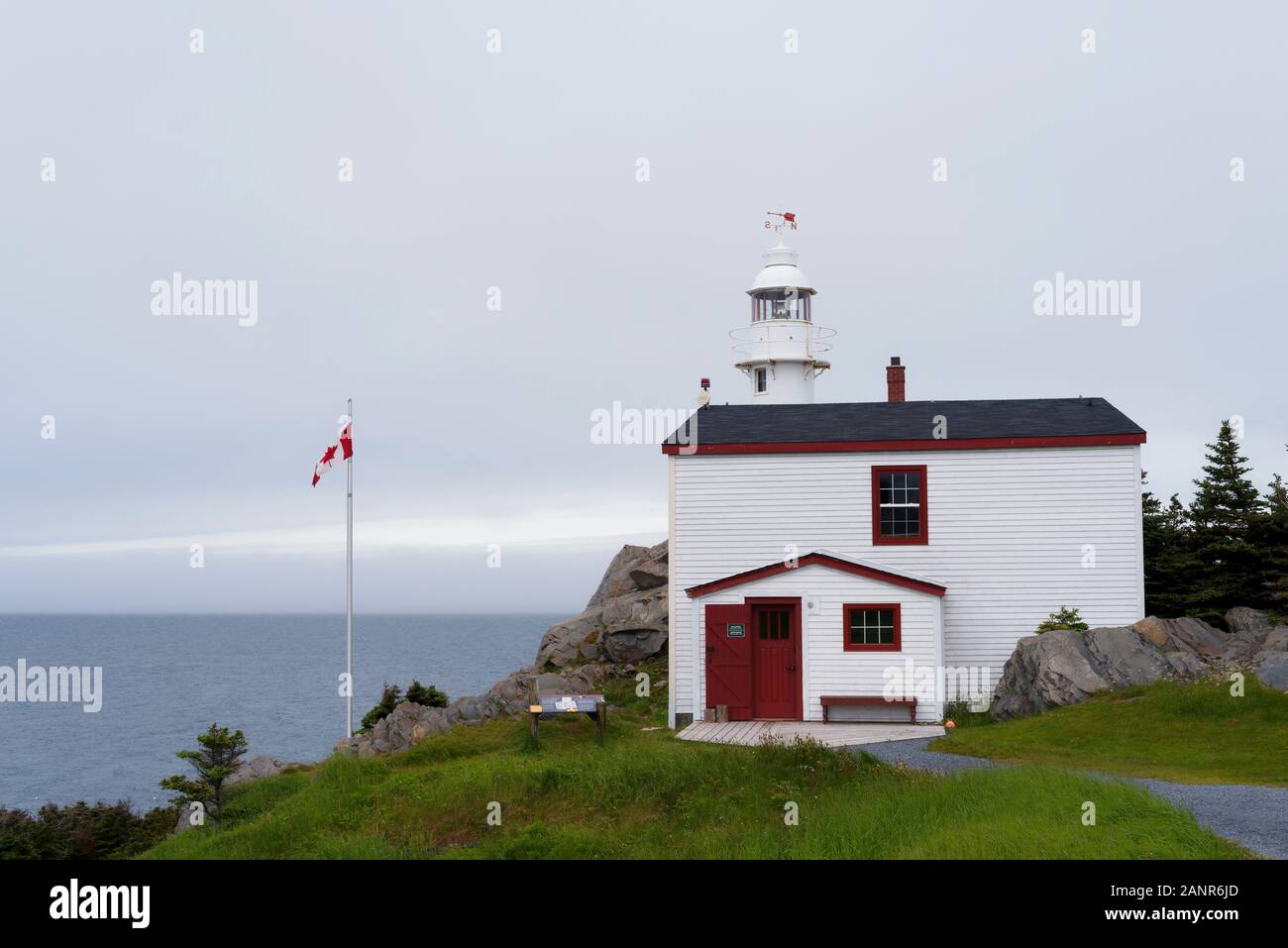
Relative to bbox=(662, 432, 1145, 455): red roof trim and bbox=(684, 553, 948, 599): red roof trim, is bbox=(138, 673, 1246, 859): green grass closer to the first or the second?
bbox=(684, 553, 948, 599): red roof trim

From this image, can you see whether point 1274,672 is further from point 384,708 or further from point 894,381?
point 384,708

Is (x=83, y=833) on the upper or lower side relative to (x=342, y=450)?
lower

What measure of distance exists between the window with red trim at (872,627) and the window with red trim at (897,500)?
202 cm

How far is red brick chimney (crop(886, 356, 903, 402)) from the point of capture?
30.2 meters

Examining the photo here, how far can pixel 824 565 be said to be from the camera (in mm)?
23812

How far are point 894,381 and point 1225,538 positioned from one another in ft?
30.6

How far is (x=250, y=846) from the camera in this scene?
15.4m

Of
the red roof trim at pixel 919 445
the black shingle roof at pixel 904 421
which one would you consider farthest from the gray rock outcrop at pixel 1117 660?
the black shingle roof at pixel 904 421

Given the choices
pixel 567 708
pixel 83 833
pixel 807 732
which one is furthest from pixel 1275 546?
pixel 83 833

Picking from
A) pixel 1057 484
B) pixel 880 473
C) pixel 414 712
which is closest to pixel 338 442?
pixel 414 712

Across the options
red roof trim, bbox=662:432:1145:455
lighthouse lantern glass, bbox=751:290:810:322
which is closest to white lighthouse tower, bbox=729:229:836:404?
lighthouse lantern glass, bbox=751:290:810:322

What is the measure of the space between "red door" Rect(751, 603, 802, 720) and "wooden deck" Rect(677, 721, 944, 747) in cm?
53

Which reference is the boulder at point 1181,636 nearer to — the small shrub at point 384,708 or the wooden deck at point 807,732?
the wooden deck at point 807,732

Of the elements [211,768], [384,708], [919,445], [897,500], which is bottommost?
[384,708]
